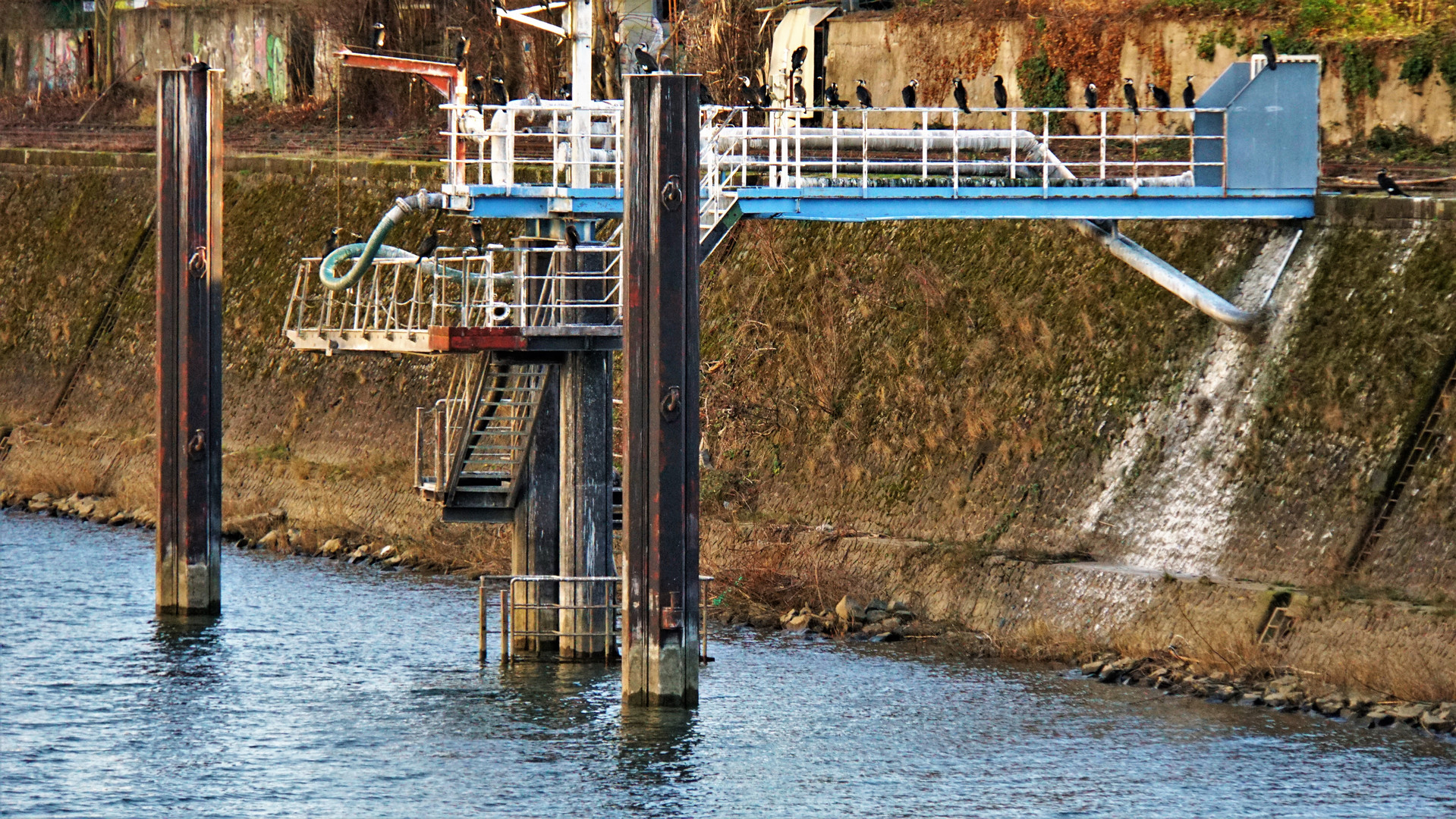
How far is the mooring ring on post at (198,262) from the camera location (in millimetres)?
34969

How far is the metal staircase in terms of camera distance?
32.1m

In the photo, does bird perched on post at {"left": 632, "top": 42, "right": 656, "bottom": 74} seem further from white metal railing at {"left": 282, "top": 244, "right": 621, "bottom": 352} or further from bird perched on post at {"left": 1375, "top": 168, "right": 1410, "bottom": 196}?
bird perched on post at {"left": 1375, "top": 168, "right": 1410, "bottom": 196}

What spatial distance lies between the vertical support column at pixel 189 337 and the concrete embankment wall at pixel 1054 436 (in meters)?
6.32

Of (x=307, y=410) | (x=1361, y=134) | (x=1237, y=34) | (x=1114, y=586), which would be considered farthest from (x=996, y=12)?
(x=1114, y=586)

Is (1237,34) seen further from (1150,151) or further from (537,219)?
(537,219)

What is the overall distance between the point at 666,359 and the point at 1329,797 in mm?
8390

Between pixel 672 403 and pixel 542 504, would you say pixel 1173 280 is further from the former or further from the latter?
pixel 672 403

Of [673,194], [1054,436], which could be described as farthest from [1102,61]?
[673,194]

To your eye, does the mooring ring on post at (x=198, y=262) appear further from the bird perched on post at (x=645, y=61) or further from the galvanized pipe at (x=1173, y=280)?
the galvanized pipe at (x=1173, y=280)

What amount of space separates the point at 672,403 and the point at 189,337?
1082 cm

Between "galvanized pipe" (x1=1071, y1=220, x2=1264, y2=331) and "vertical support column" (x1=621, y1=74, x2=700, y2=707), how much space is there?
9.00m

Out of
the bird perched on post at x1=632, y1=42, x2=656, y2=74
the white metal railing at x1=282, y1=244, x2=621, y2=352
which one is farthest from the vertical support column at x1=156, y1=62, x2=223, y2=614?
the bird perched on post at x1=632, y1=42, x2=656, y2=74

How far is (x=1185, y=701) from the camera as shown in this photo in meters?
29.8

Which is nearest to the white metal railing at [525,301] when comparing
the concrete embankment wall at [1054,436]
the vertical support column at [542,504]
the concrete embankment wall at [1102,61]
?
the vertical support column at [542,504]
